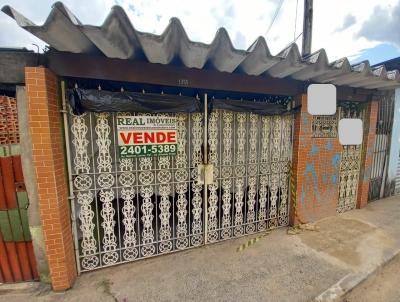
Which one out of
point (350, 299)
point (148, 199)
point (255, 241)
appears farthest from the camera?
point (255, 241)

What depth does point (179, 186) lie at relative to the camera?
324 cm

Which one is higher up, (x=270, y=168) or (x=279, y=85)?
(x=279, y=85)

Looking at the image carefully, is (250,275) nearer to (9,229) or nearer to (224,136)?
(224,136)

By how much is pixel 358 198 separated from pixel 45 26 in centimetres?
687

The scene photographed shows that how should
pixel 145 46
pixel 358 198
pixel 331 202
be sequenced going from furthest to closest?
1. pixel 358 198
2. pixel 331 202
3. pixel 145 46

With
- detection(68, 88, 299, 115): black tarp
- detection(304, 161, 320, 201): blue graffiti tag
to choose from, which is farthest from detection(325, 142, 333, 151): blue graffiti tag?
detection(68, 88, 299, 115): black tarp

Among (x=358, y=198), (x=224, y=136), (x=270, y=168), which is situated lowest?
(x=358, y=198)

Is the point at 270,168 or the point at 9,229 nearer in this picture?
the point at 9,229

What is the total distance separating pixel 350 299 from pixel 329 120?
3.26 meters

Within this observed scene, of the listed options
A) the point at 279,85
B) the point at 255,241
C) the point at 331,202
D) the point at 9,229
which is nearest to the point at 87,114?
the point at 9,229

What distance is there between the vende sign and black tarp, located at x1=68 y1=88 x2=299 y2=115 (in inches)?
6.9

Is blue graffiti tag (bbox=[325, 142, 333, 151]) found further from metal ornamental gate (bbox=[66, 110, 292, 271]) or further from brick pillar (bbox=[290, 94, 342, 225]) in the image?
metal ornamental gate (bbox=[66, 110, 292, 271])

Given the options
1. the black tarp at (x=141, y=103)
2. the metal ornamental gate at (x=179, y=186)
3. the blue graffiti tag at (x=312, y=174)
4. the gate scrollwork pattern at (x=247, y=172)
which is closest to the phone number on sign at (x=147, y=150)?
the metal ornamental gate at (x=179, y=186)

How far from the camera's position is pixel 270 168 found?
3906mm
